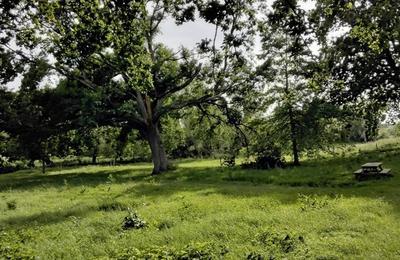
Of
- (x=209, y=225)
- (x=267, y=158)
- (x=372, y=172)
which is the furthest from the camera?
(x=267, y=158)

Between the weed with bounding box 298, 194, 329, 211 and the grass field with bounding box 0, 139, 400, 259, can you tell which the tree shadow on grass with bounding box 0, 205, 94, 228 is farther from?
the weed with bounding box 298, 194, 329, 211

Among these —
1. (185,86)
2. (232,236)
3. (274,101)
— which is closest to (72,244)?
(232,236)

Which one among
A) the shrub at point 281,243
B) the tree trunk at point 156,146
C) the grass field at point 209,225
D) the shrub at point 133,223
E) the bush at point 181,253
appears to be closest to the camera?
the bush at point 181,253

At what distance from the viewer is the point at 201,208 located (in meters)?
18.6

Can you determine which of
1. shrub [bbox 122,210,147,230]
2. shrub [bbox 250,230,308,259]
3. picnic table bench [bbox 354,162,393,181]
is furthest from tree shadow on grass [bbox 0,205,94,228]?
picnic table bench [bbox 354,162,393,181]

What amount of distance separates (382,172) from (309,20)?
64.0 feet

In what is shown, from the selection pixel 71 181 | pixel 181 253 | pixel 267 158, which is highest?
pixel 267 158

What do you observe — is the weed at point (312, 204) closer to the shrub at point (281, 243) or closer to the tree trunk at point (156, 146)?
the shrub at point (281, 243)

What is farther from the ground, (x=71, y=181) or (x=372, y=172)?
(x=372, y=172)

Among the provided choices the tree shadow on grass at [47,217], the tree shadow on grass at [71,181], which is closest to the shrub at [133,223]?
the tree shadow on grass at [47,217]

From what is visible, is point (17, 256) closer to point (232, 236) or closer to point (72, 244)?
point (72, 244)

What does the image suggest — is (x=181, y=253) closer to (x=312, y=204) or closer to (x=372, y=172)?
(x=312, y=204)

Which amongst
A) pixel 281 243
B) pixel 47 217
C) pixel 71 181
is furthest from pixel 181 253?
pixel 71 181

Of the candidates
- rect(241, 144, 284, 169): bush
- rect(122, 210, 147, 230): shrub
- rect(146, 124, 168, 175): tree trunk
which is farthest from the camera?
rect(146, 124, 168, 175): tree trunk
